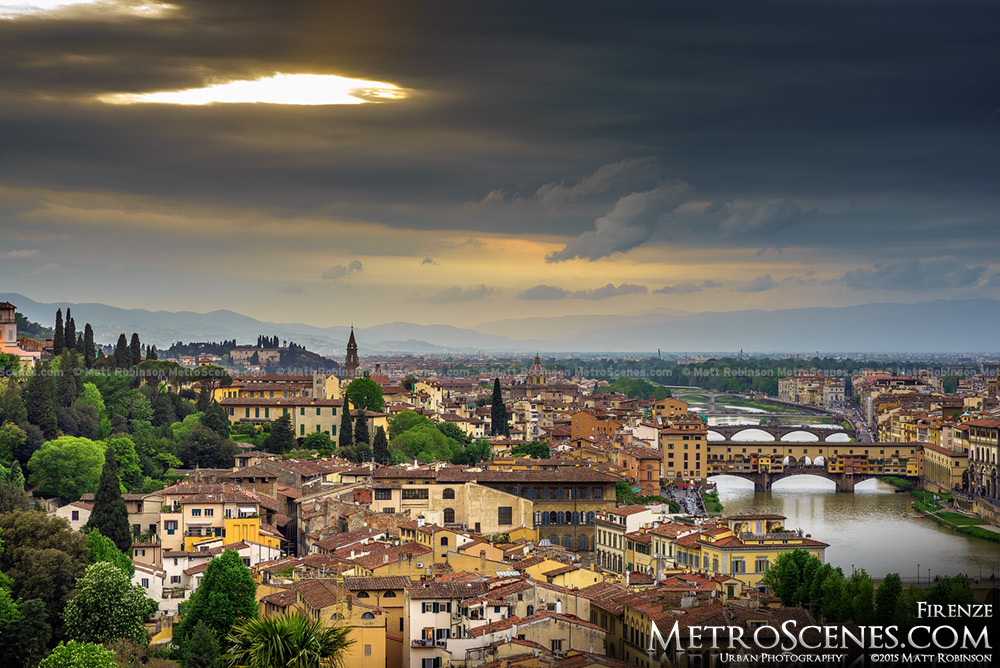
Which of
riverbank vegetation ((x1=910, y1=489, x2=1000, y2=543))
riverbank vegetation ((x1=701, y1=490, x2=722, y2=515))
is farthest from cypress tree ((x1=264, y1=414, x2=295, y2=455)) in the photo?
riverbank vegetation ((x1=910, y1=489, x2=1000, y2=543))

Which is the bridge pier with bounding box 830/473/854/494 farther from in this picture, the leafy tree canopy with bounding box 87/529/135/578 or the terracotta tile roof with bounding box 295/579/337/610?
the terracotta tile roof with bounding box 295/579/337/610

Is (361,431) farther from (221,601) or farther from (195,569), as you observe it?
(221,601)

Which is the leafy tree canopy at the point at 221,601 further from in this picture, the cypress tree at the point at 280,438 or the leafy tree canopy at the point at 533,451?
the leafy tree canopy at the point at 533,451

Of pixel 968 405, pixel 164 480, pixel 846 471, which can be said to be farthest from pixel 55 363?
pixel 968 405

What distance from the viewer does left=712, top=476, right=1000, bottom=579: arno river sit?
2497 cm

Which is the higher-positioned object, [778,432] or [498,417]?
[498,417]

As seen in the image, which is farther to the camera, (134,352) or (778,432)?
(778,432)

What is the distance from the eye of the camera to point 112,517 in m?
19.4

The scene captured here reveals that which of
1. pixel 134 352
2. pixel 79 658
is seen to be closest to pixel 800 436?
Answer: pixel 134 352

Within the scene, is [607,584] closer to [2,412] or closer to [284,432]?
[2,412]

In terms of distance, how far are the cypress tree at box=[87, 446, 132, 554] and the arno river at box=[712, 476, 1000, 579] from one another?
11926 millimetres

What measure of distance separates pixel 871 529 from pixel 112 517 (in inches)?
709

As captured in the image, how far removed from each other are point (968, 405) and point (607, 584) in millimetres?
43809

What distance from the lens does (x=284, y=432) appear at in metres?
31.7
